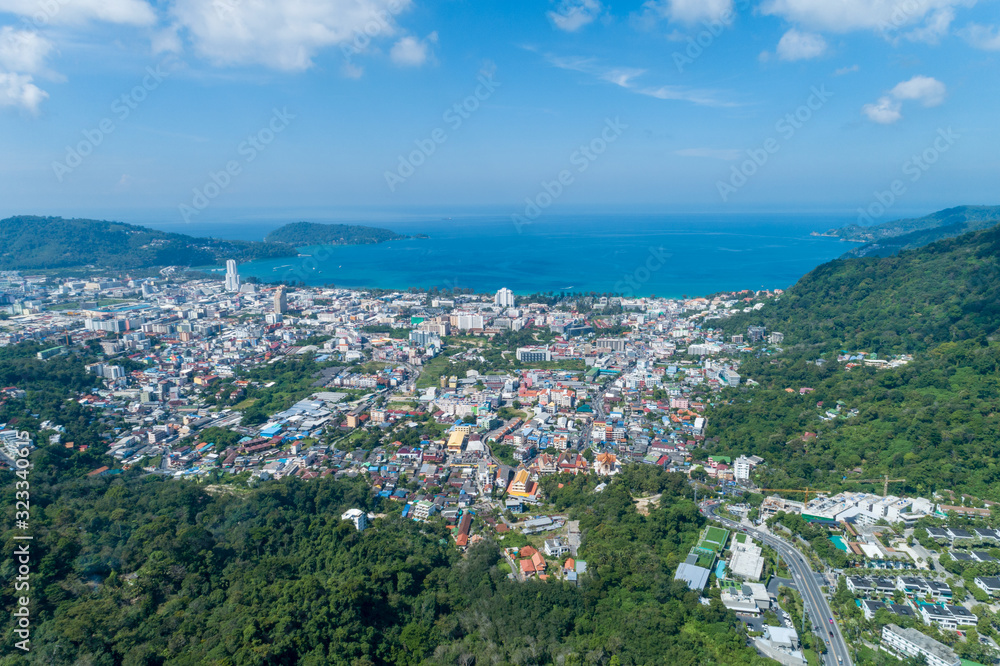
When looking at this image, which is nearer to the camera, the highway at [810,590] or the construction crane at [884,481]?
the highway at [810,590]

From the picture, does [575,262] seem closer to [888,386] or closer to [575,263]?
[575,263]

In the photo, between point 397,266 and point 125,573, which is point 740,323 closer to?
point 125,573

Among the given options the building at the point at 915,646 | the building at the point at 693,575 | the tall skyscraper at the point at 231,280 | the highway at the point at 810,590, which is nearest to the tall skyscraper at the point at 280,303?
the tall skyscraper at the point at 231,280

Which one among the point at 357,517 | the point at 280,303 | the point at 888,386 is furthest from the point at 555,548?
the point at 280,303

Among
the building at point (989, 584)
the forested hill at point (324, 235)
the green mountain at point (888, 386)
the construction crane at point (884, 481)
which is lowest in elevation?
the building at point (989, 584)

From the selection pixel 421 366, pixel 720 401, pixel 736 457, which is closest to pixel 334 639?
pixel 736 457

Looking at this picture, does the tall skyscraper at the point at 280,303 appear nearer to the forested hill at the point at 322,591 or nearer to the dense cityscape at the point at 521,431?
the dense cityscape at the point at 521,431
